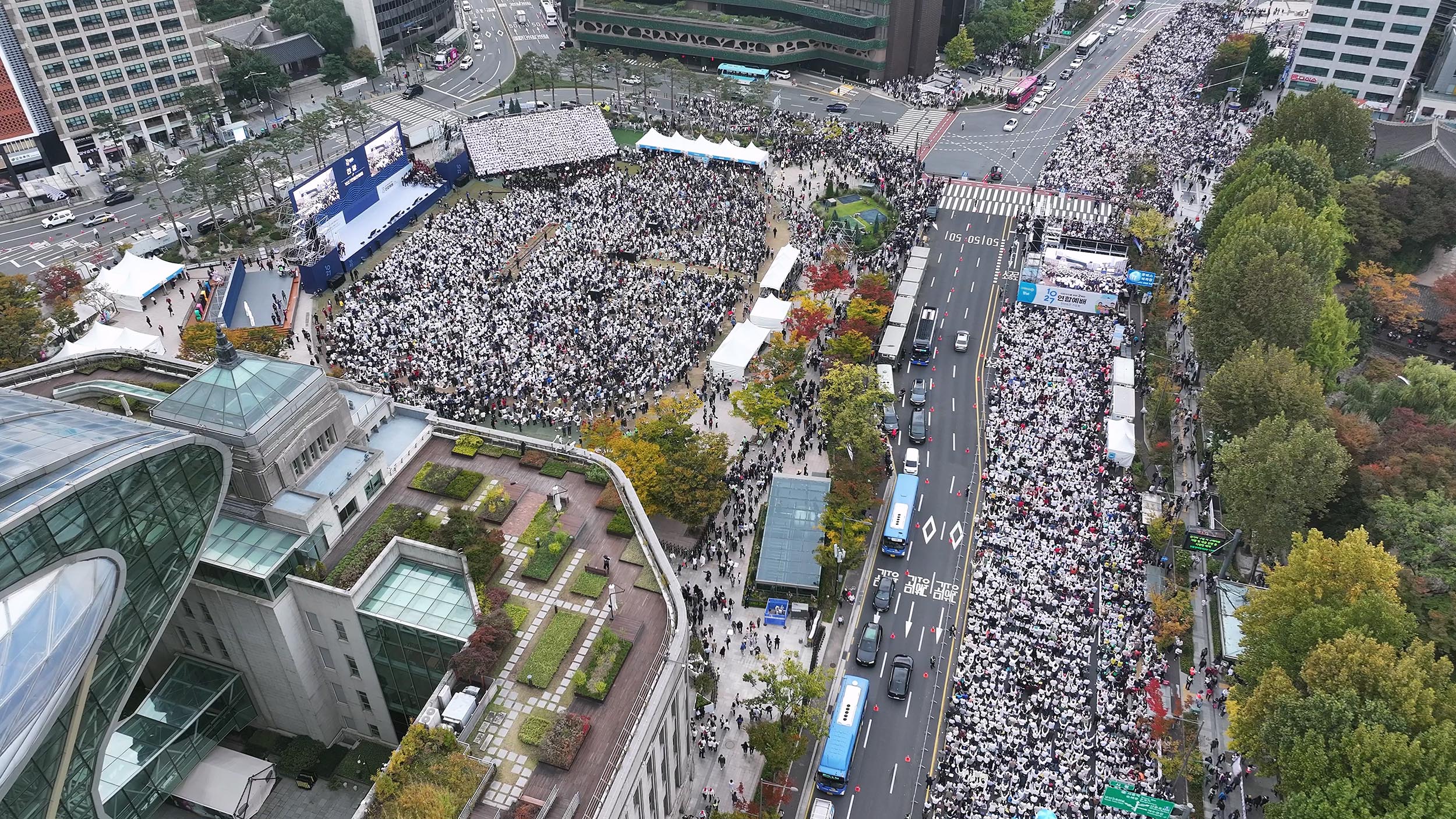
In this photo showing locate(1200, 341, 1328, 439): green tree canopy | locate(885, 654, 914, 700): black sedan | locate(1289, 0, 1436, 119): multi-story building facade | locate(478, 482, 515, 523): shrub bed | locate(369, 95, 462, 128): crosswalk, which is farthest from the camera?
locate(369, 95, 462, 128): crosswalk

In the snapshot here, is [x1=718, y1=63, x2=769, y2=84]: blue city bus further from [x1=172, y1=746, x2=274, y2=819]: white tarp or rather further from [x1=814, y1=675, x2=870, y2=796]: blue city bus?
[x1=172, y1=746, x2=274, y2=819]: white tarp

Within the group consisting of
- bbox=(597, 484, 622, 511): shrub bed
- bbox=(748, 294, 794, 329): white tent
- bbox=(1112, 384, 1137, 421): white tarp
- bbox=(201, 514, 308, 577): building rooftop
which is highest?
bbox=(201, 514, 308, 577): building rooftop

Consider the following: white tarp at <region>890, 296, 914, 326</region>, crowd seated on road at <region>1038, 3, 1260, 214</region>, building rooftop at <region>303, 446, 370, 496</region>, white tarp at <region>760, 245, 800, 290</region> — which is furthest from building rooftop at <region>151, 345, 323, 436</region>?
crowd seated on road at <region>1038, 3, 1260, 214</region>

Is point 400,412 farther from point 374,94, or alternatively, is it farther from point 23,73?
point 374,94

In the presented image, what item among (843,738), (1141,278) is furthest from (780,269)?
(843,738)

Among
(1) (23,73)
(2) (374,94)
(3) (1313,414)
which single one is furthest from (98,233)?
(3) (1313,414)

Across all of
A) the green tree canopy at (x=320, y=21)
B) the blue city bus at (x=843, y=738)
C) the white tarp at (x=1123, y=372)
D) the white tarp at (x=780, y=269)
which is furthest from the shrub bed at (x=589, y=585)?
the green tree canopy at (x=320, y=21)
